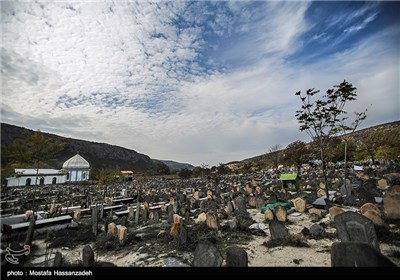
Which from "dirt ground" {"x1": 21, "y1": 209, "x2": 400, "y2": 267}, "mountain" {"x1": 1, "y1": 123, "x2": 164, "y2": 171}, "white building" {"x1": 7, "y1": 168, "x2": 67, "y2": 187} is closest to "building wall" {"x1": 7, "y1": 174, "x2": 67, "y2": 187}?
"white building" {"x1": 7, "y1": 168, "x2": 67, "y2": 187}

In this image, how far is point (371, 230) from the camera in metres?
4.34

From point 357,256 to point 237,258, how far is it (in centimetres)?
176

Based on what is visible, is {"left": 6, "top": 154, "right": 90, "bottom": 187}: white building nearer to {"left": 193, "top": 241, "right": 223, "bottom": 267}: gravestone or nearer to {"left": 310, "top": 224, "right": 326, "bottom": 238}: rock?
{"left": 193, "top": 241, "right": 223, "bottom": 267}: gravestone

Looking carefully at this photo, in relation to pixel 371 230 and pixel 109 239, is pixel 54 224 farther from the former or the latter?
pixel 371 230

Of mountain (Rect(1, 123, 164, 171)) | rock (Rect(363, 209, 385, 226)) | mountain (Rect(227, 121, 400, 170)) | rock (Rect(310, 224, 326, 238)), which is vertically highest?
mountain (Rect(1, 123, 164, 171))

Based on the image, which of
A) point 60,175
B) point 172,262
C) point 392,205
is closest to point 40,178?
point 60,175

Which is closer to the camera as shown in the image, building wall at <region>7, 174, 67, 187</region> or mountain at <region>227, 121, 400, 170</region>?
mountain at <region>227, 121, 400, 170</region>

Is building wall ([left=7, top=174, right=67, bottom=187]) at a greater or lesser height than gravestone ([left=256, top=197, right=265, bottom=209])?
greater

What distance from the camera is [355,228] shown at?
14.8ft

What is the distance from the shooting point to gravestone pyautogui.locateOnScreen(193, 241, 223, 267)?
4.05 meters

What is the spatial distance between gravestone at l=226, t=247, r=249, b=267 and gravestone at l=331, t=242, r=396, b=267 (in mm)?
1324

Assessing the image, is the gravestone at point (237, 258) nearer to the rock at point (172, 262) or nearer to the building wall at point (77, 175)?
the rock at point (172, 262)

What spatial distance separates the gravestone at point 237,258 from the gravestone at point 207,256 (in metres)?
0.43

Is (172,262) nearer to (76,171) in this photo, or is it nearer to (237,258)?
(237,258)
